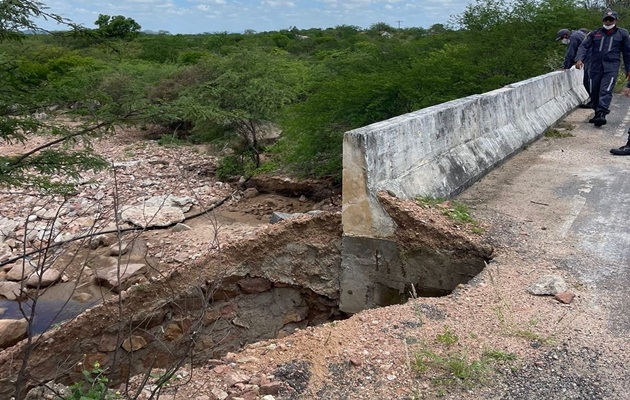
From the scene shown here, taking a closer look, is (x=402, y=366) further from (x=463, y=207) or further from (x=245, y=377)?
(x=463, y=207)

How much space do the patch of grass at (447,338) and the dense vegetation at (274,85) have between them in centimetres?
322

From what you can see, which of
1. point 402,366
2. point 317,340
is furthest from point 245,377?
point 402,366

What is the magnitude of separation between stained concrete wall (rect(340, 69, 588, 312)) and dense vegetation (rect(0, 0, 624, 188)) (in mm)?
2013

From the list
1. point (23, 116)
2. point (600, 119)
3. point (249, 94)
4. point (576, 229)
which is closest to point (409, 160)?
point (576, 229)

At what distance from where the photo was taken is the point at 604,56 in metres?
9.98

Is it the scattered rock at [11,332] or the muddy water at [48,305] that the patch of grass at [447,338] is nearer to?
the scattered rock at [11,332]

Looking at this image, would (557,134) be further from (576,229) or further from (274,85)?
(274,85)

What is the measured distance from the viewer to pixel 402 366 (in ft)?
11.9

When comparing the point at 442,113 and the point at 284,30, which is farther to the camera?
the point at 284,30

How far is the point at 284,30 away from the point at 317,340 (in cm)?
6890

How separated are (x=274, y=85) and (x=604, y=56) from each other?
896 centimetres

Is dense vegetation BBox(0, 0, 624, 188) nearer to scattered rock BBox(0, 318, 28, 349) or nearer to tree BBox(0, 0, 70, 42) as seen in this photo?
tree BBox(0, 0, 70, 42)

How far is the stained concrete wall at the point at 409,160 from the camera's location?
554 centimetres

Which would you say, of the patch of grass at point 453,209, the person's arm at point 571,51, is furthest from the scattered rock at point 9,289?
the person's arm at point 571,51
